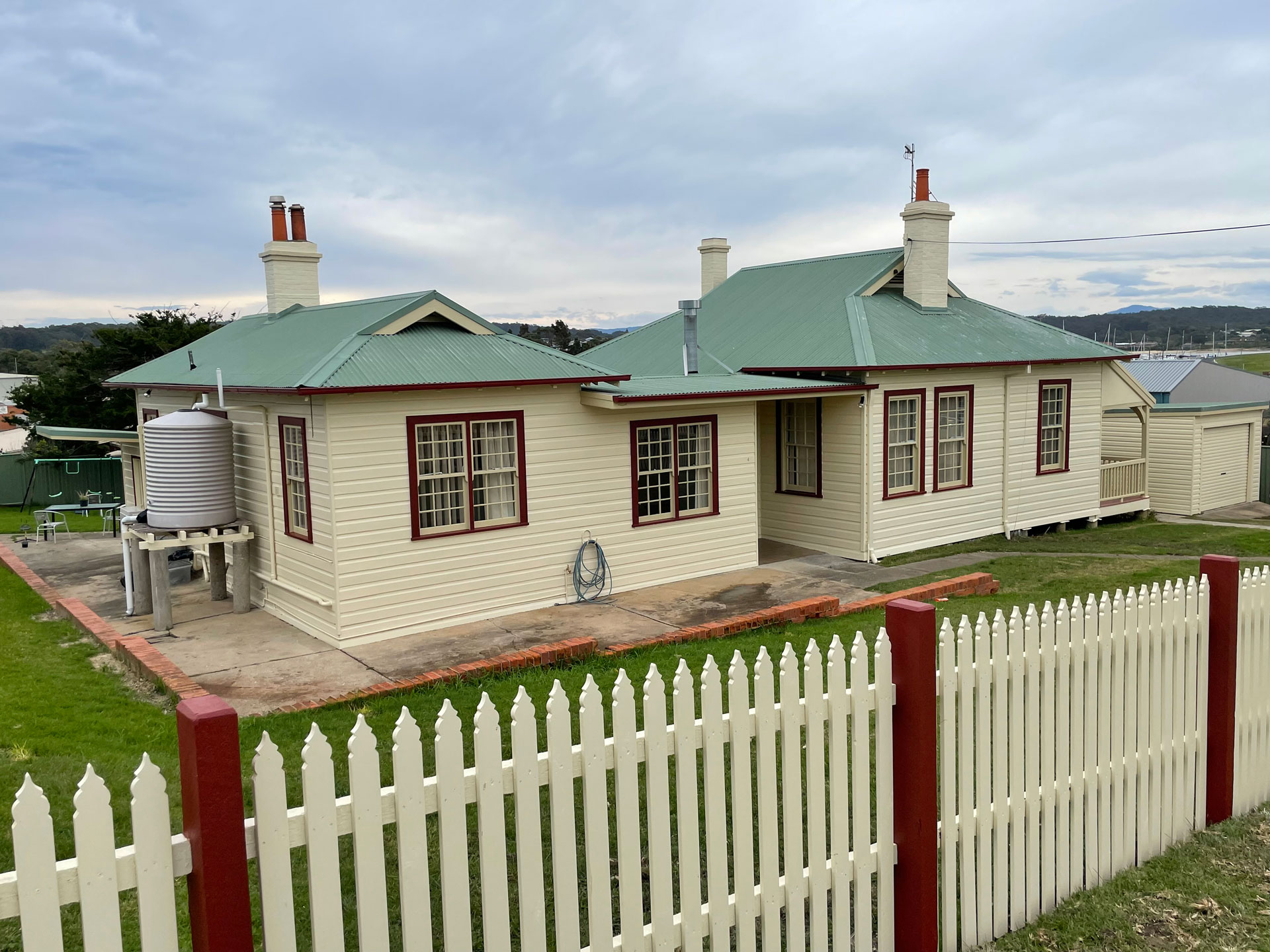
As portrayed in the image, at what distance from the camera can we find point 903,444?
1652 centimetres

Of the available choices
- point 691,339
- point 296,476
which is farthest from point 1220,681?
point 691,339

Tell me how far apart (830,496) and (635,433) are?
180 inches

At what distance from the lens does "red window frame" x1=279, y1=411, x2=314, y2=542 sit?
11.6 m

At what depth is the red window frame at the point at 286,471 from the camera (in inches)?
456

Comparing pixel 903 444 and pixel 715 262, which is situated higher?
pixel 715 262

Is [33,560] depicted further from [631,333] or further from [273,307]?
[631,333]

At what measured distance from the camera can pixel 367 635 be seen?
37.6 feet

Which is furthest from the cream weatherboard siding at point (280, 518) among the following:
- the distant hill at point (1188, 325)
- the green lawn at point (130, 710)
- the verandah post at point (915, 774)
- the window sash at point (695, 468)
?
the distant hill at point (1188, 325)

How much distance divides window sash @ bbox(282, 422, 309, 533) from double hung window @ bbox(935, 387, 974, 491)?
1045cm

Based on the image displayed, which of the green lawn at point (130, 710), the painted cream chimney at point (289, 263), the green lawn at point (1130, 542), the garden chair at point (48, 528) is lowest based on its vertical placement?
the green lawn at point (1130, 542)

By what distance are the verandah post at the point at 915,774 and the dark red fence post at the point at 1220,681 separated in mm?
2547

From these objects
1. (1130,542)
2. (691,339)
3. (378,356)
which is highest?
(691,339)

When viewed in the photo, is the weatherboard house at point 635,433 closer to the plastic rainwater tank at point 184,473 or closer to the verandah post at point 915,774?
the plastic rainwater tank at point 184,473

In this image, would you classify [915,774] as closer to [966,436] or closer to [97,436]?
[966,436]
